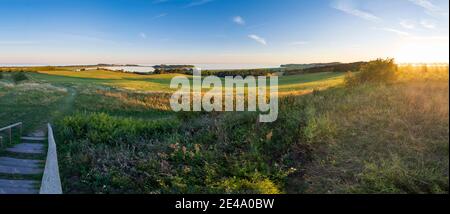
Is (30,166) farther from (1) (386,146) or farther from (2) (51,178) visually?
(1) (386,146)

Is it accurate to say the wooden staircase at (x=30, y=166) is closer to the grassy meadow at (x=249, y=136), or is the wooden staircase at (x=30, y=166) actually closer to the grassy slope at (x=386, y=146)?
the grassy meadow at (x=249, y=136)

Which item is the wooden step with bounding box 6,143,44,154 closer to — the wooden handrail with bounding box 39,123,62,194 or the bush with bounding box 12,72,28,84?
the wooden handrail with bounding box 39,123,62,194

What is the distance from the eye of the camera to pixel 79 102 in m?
8.94

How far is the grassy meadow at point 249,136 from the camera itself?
4.43 meters

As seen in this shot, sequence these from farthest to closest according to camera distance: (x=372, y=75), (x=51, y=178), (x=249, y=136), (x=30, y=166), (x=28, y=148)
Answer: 1. (x=372, y=75)
2. (x=28, y=148)
3. (x=249, y=136)
4. (x=30, y=166)
5. (x=51, y=178)

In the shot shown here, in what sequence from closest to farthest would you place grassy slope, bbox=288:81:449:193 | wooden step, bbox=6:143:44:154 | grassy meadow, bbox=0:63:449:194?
grassy slope, bbox=288:81:449:193 → grassy meadow, bbox=0:63:449:194 → wooden step, bbox=6:143:44:154

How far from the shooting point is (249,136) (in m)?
6.59

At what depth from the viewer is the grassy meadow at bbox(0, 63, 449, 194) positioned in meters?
4.43

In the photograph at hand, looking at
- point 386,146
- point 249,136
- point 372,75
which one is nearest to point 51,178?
point 249,136

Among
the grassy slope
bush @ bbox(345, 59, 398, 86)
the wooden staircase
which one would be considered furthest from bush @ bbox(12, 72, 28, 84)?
bush @ bbox(345, 59, 398, 86)
